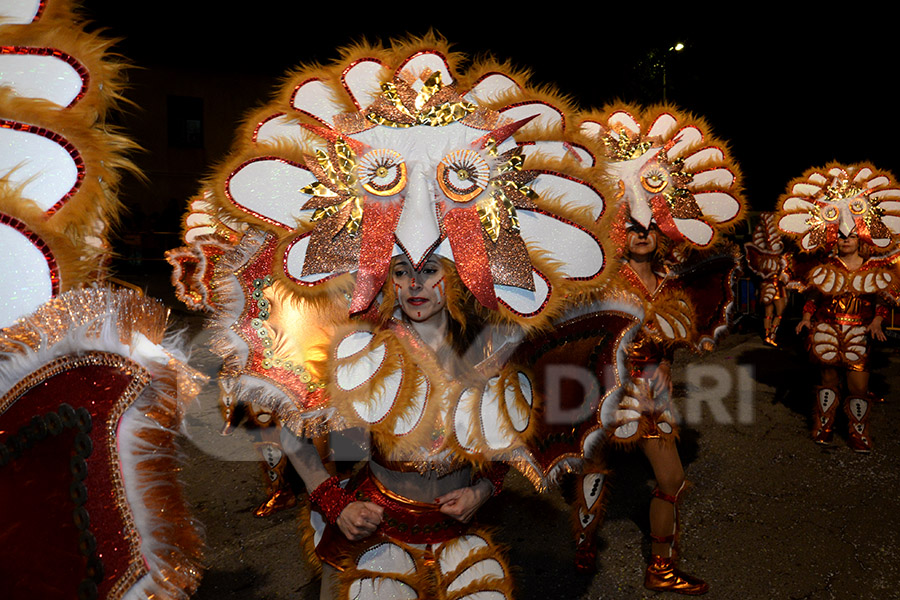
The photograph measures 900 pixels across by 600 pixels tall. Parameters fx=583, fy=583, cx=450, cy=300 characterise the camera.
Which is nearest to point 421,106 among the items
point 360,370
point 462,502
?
point 360,370

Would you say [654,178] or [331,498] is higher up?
[654,178]

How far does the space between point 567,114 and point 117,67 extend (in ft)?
3.86

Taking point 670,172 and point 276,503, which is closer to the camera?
point 670,172

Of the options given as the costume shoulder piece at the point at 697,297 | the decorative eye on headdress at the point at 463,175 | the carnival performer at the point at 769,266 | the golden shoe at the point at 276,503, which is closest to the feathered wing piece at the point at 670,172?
the costume shoulder piece at the point at 697,297

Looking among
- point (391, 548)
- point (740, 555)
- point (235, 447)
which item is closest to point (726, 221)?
point (740, 555)

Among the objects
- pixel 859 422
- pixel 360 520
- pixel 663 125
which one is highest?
pixel 663 125

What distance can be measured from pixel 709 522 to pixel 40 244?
4.31m

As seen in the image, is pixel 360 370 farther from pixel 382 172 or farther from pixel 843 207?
pixel 843 207

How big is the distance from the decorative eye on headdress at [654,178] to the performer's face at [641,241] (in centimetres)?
23

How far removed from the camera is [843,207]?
5273 mm

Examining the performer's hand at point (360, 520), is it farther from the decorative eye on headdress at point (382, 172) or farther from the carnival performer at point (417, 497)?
the decorative eye on headdress at point (382, 172)

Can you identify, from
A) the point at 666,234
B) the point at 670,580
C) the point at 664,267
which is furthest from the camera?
the point at 664,267

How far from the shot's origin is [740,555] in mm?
3600

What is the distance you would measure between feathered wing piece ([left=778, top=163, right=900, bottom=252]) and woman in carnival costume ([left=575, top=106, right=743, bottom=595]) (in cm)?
230
